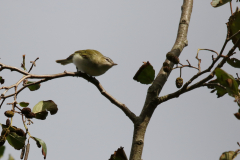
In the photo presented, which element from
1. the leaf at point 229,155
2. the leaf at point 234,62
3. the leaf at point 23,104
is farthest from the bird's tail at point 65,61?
the leaf at point 229,155

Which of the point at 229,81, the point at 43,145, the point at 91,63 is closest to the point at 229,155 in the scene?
the point at 229,81

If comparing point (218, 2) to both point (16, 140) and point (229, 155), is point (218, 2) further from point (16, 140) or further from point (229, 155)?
point (16, 140)

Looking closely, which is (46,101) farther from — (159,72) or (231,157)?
(231,157)

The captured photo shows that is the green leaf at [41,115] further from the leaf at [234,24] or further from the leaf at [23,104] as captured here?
the leaf at [234,24]

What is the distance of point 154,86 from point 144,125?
444mm

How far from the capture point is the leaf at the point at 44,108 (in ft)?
8.34

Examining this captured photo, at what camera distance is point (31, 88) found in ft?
9.43

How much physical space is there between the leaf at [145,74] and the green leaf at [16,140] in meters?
1.11

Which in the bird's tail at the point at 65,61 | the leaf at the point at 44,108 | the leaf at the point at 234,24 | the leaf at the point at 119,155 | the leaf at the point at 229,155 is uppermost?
the bird's tail at the point at 65,61

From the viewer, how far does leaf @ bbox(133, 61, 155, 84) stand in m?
2.53

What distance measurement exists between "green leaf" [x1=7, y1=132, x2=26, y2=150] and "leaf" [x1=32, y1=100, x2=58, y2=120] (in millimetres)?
300

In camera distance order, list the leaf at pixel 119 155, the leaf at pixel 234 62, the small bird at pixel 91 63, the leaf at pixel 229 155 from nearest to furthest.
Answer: the leaf at pixel 229 155 → the leaf at pixel 119 155 → the leaf at pixel 234 62 → the small bird at pixel 91 63

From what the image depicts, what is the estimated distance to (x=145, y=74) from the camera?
2588mm

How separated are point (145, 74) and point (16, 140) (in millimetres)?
1222
